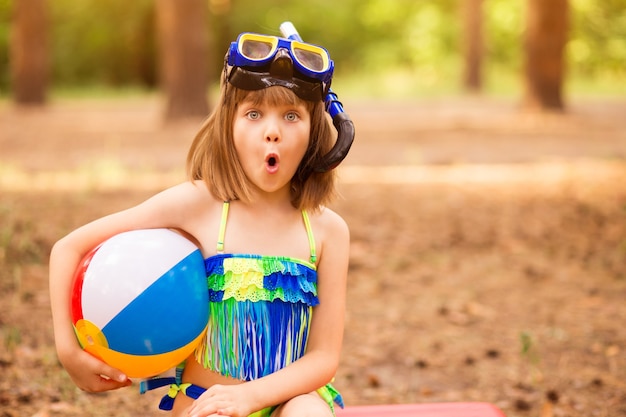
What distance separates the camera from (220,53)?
3744 cm

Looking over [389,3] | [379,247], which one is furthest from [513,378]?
[389,3]

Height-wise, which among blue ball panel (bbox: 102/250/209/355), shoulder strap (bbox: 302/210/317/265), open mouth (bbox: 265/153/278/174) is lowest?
blue ball panel (bbox: 102/250/209/355)

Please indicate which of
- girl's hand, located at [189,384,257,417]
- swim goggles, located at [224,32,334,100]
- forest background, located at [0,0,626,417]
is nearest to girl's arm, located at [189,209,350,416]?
girl's hand, located at [189,384,257,417]

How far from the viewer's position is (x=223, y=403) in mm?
2211

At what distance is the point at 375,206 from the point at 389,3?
28982 millimetres

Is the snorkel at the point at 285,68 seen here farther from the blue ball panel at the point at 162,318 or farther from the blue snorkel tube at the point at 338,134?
the blue ball panel at the point at 162,318

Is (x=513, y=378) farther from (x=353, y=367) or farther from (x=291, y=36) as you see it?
(x=291, y=36)

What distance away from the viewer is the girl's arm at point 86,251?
89.7 inches

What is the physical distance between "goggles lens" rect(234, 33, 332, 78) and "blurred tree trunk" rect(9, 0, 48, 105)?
18598mm

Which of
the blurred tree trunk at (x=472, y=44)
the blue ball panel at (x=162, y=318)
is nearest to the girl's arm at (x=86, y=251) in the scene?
the blue ball panel at (x=162, y=318)

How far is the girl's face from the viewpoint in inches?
92.2

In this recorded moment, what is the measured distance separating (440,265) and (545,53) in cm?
956

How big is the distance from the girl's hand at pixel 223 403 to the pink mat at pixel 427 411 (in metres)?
0.74

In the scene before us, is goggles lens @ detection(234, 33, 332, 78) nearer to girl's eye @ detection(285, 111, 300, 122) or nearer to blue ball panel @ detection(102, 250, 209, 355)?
girl's eye @ detection(285, 111, 300, 122)
